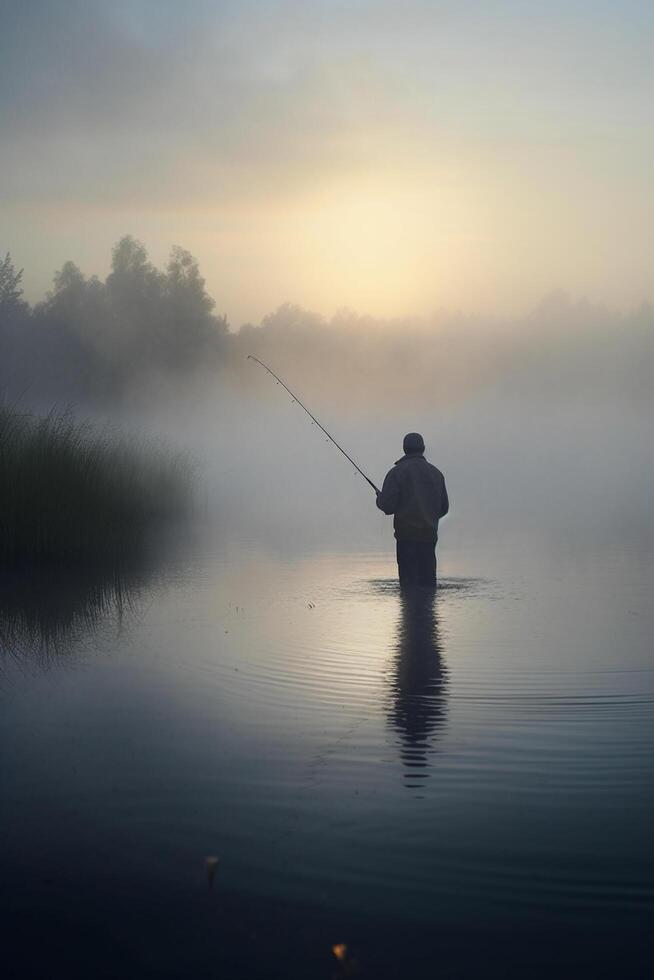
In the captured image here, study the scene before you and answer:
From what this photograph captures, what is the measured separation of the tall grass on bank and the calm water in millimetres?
6125

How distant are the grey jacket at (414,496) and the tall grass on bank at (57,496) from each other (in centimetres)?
549

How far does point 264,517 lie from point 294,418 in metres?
83.9

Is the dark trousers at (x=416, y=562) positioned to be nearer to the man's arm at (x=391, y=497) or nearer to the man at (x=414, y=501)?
the man at (x=414, y=501)

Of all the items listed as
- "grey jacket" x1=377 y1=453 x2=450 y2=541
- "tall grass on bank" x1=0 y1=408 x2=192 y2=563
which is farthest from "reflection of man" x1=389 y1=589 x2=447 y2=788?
"tall grass on bank" x1=0 y1=408 x2=192 y2=563

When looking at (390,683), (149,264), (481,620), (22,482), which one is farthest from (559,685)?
(149,264)

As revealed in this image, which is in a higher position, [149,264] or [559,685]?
[149,264]

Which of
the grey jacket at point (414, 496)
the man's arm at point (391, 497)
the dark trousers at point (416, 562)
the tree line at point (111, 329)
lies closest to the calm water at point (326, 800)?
the grey jacket at point (414, 496)

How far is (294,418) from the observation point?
117188 mm

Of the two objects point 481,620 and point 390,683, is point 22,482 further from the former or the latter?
point 390,683

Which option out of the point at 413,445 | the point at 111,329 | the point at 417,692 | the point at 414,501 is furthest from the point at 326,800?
the point at 111,329

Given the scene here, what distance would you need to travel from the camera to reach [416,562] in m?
15.2

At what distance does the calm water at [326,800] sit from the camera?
3971 mm

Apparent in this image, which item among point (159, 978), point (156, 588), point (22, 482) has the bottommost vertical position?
point (159, 978)

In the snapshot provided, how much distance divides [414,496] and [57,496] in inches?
234
